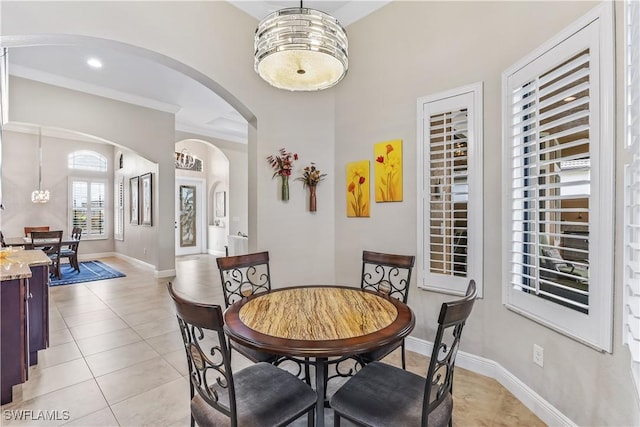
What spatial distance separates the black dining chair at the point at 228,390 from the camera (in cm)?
118

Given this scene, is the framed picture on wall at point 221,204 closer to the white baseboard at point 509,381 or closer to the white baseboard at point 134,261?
the white baseboard at point 134,261

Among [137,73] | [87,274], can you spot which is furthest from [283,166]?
[87,274]

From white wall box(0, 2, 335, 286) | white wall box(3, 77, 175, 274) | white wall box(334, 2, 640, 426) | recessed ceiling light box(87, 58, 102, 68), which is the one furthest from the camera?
white wall box(3, 77, 175, 274)

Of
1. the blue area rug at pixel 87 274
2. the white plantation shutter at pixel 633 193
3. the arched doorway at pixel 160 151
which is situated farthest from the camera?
the blue area rug at pixel 87 274

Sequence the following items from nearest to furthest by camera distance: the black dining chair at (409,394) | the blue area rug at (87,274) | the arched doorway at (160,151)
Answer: the black dining chair at (409,394)
the arched doorway at (160,151)
the blue area rug at (87,274)

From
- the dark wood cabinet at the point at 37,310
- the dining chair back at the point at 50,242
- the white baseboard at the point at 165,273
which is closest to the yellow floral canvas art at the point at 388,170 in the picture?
the dark wood cabinet at the point at 37,310

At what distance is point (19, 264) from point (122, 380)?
1.24 metres

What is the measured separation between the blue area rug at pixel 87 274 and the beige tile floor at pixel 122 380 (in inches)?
73.1

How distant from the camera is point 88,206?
27.7ft

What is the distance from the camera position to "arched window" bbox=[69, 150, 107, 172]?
823 centimetres

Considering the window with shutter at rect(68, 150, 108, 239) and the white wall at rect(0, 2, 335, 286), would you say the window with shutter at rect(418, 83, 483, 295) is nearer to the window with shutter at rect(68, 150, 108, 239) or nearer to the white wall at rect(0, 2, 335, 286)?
the white wall at rect(0, 2, 335, 286)

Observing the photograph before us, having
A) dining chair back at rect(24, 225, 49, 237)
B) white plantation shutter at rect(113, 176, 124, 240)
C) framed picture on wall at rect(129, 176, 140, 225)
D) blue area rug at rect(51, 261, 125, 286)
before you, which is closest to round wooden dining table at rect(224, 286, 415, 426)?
blue area rug at rect(51, 261, 125, 286)

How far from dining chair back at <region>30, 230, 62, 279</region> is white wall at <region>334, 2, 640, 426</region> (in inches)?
223

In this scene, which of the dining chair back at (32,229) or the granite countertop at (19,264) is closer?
the granite countertop at (19,264)
